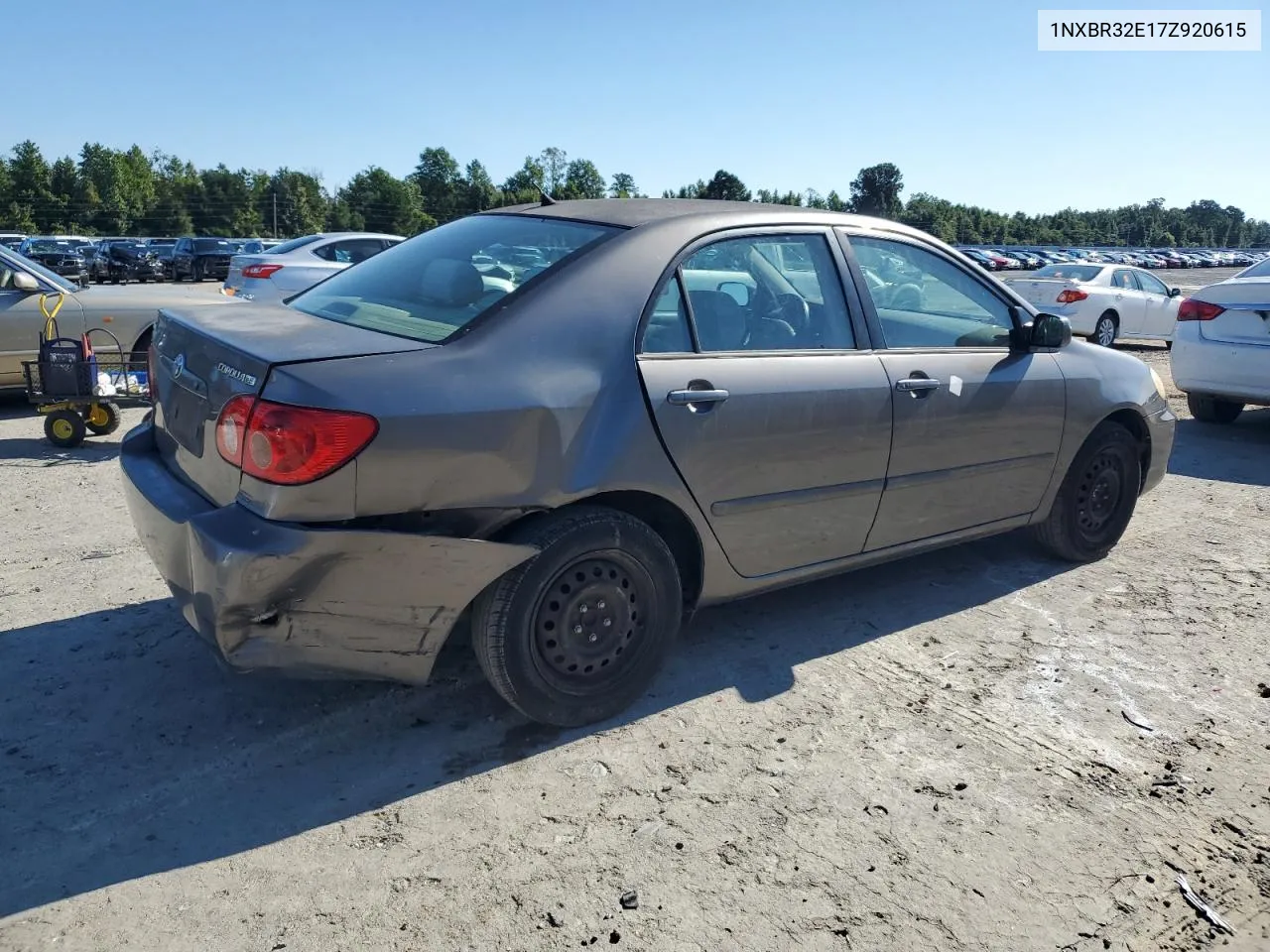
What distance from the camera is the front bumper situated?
265 cm

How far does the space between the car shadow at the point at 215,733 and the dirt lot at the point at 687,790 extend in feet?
0.04

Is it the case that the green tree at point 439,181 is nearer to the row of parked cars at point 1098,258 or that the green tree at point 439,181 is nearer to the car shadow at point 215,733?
the row of parked cars at point 1098,258

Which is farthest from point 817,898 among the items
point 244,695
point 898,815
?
point 244,695

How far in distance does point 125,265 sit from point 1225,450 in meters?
36.1

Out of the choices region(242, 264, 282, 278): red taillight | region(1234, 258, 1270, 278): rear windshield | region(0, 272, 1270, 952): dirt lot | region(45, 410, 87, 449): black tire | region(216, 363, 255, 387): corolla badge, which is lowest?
region(0, 272, 1270, 952): dirt lot

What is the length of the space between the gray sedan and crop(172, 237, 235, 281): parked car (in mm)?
34647

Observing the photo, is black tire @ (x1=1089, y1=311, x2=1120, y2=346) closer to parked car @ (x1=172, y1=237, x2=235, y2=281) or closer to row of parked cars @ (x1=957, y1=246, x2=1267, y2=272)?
parked car @ (x1=172, y1=237, x2=235, y2=281)

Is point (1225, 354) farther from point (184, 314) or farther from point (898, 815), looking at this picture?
point (184, 314)

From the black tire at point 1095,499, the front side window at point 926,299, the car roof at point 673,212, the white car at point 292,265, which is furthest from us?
the white car at point 292,265

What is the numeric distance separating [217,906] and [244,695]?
111 centimetres

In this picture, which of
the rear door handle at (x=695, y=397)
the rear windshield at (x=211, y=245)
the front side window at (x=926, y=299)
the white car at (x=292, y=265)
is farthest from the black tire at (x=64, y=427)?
the rear windshield at (x=211, y=245)

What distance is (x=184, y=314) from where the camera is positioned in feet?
11.6

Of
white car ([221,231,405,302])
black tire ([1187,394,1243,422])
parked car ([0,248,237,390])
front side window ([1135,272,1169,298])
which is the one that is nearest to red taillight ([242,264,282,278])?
white car ([221,231,405,302])

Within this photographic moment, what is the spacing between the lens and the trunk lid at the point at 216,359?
2830 mm
